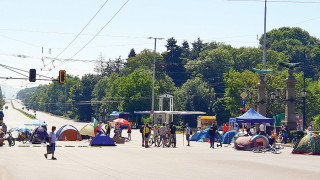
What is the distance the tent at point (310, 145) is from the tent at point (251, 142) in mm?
2861

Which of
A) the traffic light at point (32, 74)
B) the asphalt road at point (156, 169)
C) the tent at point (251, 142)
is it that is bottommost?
the asphalt road at point (156, 169)

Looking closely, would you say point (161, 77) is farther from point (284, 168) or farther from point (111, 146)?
point (284, 168)

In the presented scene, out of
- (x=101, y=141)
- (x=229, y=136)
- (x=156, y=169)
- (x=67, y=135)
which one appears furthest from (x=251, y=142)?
(x=67, y=135)

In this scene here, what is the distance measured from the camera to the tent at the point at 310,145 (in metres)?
30.7

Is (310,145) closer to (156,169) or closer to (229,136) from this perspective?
(229,136)

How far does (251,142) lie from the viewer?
3453cm

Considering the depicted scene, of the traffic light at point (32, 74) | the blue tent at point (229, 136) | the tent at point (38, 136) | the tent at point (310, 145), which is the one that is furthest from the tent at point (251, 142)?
the tent at point (38, 136)

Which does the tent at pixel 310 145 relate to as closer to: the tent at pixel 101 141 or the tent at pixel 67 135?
the tent at pixel 101 141

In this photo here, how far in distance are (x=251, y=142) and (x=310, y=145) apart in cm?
463

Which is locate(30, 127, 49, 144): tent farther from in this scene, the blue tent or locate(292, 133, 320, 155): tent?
locate(292, 133, 320, 155): tent

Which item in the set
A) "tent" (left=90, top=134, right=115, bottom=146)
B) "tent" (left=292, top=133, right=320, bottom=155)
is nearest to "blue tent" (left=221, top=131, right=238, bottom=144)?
"tent" (left=90, top=134, right=115, bottom=146)

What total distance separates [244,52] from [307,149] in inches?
3244

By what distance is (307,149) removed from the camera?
1219 inches

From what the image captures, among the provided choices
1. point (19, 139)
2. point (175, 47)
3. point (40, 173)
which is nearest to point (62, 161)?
point (40, 173)
